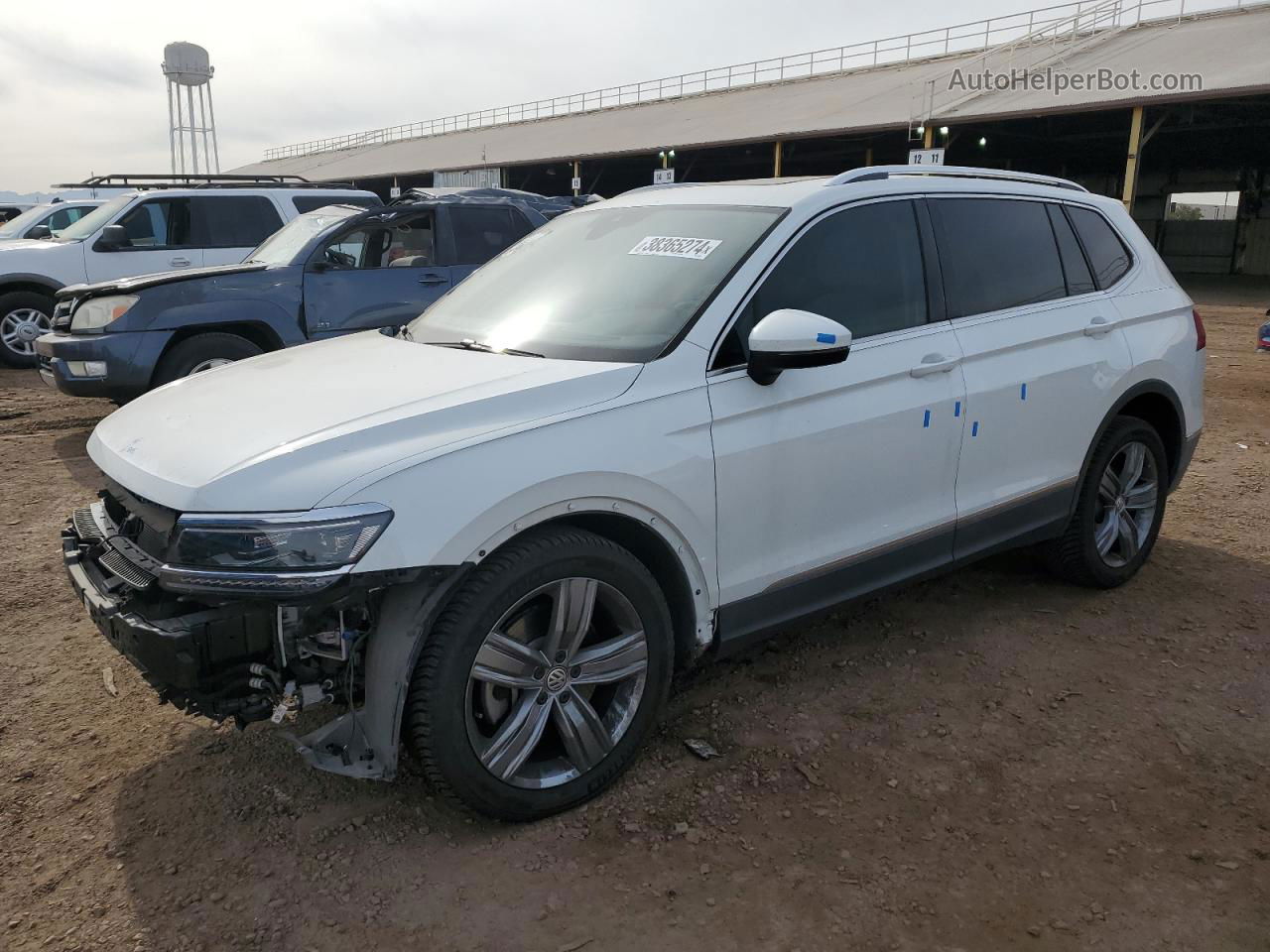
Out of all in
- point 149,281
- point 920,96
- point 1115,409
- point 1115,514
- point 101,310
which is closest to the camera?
point 1115,409

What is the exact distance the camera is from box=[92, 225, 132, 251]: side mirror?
9938mm

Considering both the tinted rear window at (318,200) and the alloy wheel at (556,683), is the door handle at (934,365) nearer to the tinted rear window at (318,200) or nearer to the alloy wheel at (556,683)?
the alloy wheel at (556,683)

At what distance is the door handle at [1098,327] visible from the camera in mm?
4312

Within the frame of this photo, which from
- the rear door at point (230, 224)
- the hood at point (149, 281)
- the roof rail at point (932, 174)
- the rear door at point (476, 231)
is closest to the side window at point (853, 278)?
the roof rail at point (932, 174)

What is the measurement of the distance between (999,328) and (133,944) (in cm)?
351

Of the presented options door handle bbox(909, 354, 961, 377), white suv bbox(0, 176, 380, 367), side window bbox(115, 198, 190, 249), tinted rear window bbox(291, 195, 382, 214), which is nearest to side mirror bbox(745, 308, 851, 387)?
door handle bbox(909, 354, 961, 377)

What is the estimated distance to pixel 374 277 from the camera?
26.6 ft

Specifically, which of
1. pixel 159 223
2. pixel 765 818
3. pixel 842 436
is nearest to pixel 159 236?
pixel 159 223

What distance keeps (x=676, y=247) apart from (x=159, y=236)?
8976 mm

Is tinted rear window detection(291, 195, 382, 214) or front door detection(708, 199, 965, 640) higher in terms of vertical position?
tinted rear window detection(291, 195, 382, 214)

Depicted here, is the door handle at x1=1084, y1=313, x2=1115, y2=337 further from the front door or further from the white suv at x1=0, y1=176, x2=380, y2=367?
the white suv at x1=0, y1=176, x2=380, y2=367

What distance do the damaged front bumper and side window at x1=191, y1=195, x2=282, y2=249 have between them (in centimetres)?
885

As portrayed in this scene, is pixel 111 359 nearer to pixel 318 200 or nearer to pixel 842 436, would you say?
pixel 318 200

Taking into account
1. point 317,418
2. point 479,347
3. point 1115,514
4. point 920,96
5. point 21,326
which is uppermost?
point 920,96
